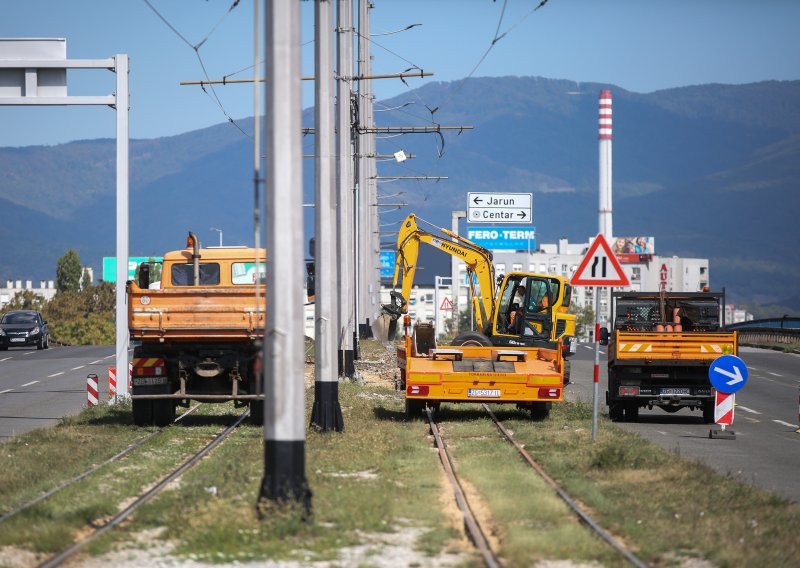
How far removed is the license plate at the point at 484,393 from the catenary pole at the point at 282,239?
12408 mm

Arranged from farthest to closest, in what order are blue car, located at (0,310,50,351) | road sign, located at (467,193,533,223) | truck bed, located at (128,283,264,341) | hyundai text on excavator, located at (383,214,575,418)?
1. road sign, located at (467,193,533,223)
2. blue car, located at (0,310,50,351)
3. hyundai text on excavator, located at (383,214,575,418)
4. truck bed, located at (128,283,264,341)

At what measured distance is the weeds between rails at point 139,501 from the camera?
11055 mm

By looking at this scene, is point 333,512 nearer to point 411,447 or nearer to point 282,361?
point 282,361

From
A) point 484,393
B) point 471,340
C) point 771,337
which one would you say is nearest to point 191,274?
point 484,393

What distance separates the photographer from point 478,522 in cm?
1300

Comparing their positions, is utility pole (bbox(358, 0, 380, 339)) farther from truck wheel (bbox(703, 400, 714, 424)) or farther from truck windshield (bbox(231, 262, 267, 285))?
truck wheel (bbox(703, 400, 714, 424))

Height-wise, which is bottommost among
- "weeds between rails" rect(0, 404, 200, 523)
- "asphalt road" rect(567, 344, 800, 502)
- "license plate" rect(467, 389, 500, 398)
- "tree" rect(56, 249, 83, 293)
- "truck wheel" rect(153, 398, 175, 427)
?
"asphalt road" rect(567, 344, 800, 502)

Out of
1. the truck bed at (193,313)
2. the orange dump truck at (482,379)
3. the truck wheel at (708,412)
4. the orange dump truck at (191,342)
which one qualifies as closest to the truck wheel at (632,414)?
the truck wheel at (708,412)

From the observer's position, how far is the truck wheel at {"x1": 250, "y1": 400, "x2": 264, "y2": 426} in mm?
24047

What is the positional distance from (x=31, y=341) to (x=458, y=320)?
11285cm

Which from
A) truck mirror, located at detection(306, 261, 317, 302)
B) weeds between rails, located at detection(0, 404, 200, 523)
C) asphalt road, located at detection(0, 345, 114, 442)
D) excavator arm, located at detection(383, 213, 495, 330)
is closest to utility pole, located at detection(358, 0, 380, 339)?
excavator arm, located at detection(383, 213, 495, 330)

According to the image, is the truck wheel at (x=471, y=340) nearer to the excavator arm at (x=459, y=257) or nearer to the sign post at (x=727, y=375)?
the excavator arm at (x=459, y=257)

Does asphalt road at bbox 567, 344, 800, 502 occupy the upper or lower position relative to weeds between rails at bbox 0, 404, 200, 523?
lower

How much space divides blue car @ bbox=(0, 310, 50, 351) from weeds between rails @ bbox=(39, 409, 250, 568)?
142 feet
